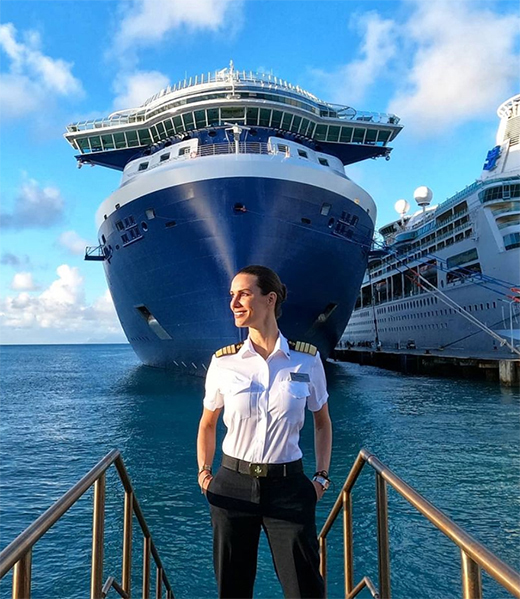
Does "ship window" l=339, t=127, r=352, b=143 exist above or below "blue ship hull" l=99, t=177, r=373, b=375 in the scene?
above

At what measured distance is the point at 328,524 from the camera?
3451 millimetres

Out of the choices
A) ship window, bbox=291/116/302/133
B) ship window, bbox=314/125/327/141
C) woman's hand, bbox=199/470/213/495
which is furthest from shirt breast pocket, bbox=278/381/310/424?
ship window, bbox=314/125/327/141

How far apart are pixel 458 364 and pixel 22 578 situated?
28.2 m

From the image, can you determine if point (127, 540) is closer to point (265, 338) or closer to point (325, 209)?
point (265, 338)

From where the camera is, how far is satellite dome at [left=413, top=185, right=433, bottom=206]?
47.6m

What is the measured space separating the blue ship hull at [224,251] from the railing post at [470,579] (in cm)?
1472

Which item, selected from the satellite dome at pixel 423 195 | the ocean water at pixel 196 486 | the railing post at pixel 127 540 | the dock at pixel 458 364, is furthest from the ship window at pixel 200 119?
the satellite dome at pixel 423 195

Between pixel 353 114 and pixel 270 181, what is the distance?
39.4 ft

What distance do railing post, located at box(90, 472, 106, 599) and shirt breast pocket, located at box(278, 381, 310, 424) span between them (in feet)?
3.12

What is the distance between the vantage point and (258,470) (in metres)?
2.24

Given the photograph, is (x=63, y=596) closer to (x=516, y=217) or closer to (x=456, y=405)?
(x=456, y=405)

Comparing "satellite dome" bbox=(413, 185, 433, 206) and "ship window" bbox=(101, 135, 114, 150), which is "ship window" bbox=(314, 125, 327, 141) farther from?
"satellite dome" bbox=(413, 185, 433, 206)

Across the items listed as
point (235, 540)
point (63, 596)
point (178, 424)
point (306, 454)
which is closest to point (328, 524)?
point (235, 540)

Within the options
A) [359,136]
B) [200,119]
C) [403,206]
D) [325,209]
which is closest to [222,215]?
[325,209]
